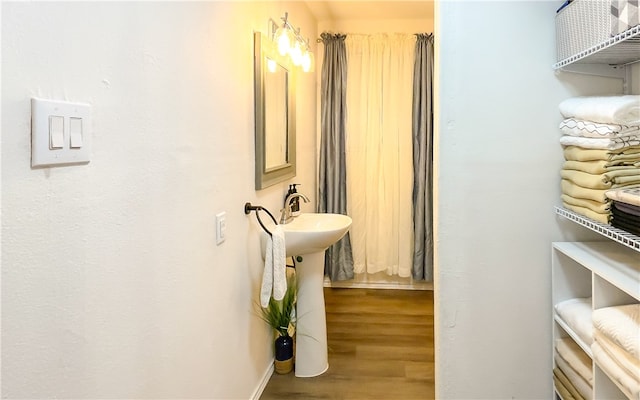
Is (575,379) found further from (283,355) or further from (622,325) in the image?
(283,355)

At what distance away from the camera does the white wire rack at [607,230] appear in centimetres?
108

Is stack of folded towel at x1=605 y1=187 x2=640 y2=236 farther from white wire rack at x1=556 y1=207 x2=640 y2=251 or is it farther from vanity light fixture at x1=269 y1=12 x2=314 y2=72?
vanity light fixture at x1=269 y1=12 x2=314 y2=72

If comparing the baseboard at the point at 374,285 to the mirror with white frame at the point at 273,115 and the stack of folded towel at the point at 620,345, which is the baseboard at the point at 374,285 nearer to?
the mirror with white frame at the point at 273,115

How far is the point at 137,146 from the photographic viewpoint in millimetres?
1188

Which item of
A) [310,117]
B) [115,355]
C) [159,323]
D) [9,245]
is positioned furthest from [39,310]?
[310,117]

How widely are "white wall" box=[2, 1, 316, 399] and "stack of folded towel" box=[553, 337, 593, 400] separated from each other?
1233 mm

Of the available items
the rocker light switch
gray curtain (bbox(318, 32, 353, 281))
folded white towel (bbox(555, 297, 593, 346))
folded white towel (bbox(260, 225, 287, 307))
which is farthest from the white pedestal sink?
the rocker light switch

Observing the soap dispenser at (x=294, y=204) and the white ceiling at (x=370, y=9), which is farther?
the white ceiling at (x=370, y=9)

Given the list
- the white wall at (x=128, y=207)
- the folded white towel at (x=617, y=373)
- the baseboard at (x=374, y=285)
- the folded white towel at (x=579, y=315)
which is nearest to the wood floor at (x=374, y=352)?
the baseboard at (x=374, y=285)

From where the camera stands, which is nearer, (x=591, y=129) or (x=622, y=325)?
(x=622, y=325)

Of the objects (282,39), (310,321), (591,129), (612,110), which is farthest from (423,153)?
(612,110)

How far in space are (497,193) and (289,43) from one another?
62.2 inches

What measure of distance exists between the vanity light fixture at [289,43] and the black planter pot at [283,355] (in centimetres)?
163

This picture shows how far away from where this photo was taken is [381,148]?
3.96 m
